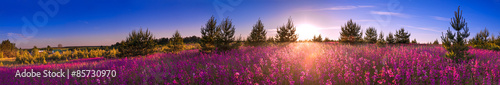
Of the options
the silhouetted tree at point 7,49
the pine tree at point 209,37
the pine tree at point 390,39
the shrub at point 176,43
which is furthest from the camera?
the silhouetted tree at point 7,49

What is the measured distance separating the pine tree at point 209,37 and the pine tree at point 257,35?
571cm

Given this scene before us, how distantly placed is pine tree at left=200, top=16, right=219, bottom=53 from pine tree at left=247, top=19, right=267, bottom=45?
5714 mm

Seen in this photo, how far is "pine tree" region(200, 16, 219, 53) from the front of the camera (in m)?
12.1

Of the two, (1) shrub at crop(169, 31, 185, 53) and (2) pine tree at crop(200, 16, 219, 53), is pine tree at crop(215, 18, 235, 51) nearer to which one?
(2) pine tree at crop(200, 16, 219, 53)

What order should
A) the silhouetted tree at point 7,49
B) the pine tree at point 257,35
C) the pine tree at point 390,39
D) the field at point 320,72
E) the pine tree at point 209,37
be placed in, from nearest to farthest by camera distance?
the field at point 320,72, the pine tree at point 209,37, the pine tree at point 257,35, the pine tree at point 390,39, the silhouetted tree at point 7,49

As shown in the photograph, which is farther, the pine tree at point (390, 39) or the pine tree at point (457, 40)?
the pine tree at point (390, 39)

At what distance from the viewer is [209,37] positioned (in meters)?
12.3

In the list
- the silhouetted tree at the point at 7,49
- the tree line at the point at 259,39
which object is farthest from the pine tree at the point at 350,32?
the silhouetted tree at the point at 7,49

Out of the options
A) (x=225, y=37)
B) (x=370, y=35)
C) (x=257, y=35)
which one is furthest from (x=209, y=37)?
(x=370, y=35)

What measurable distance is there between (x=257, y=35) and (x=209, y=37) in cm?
692

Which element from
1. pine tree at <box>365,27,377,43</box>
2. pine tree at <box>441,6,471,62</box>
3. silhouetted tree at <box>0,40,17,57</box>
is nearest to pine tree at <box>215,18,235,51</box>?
pine tree at <box>441,6,471,62</box>

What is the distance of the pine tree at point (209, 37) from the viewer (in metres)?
12.1

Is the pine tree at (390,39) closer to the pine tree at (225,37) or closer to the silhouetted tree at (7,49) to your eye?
the pine tree at (225,37)

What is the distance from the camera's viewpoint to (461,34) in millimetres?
7094
